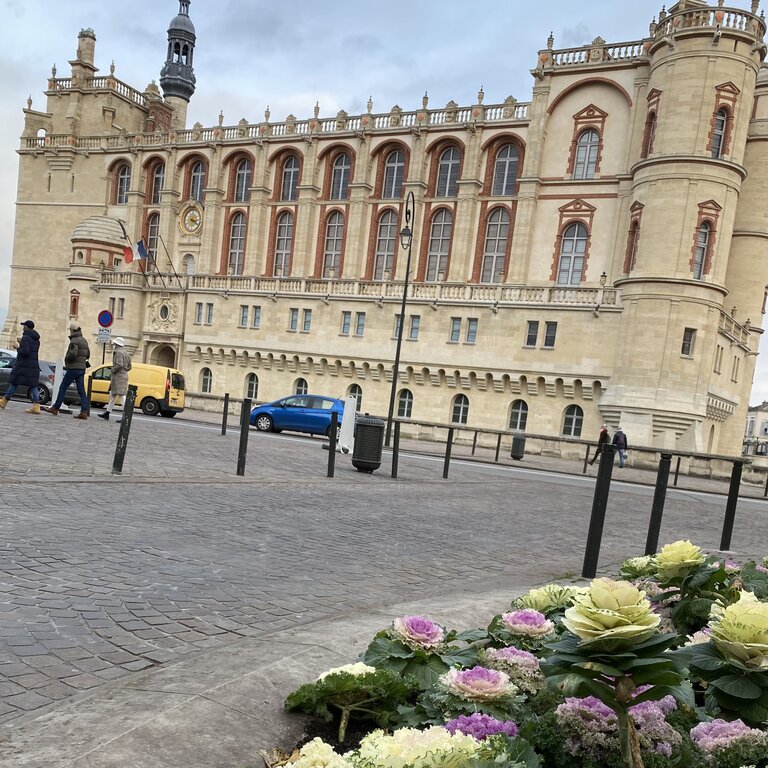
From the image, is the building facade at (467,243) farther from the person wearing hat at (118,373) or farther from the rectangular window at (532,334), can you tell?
the person wearing hat at (118,373)

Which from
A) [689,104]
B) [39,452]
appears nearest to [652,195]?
[689,104]

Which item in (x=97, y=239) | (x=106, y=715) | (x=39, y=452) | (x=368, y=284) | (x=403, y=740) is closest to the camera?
(x=403, y=740)

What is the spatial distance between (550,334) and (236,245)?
2335 cm

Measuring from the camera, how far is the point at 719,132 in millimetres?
32438

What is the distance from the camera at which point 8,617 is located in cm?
376

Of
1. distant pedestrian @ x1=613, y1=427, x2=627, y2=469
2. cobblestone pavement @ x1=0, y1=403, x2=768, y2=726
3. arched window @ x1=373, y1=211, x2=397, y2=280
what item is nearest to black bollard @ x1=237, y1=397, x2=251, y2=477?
cobblestone pavement @ x1=0, y1=403, x2=768, y2=726

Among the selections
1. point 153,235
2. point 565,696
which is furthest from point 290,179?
point 565,696

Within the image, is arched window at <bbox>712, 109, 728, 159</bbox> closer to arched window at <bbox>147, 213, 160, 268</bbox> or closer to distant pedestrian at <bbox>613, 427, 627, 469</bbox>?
distant pedestrian at <bbox>613, 427, 627, 469</bbox>

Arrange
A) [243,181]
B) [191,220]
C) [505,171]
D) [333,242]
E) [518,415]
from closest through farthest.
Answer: [518,415] → [505,171] → [333,242] → [243,181] → [191,220]

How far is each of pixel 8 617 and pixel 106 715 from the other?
1675 millimetres

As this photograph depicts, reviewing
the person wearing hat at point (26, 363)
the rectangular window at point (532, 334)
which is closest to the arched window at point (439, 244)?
the rectangular window at point (532, 334)

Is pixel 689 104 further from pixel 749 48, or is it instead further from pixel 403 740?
pixel 403 740

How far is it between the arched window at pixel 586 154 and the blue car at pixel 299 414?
20.1 metres

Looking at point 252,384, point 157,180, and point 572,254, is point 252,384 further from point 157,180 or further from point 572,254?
point 572,254
